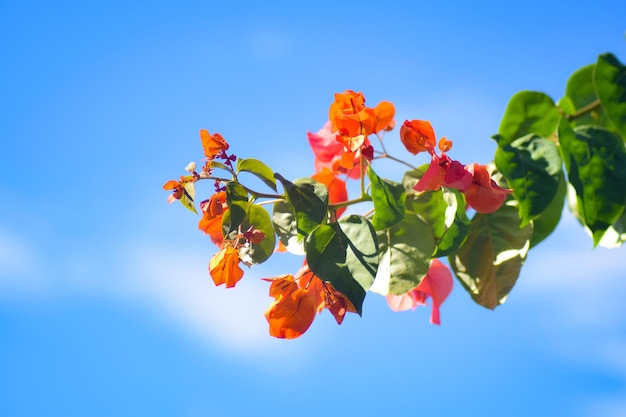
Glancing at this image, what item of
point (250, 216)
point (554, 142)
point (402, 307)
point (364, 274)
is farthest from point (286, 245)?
point (554, 142)

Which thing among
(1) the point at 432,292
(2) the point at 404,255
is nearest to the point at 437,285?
(1) the point at 432,292

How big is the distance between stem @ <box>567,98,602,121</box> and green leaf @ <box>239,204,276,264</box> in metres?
0.42

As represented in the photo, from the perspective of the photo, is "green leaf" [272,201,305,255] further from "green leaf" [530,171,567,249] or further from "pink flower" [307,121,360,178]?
"green leaf" [530,171,567,249]

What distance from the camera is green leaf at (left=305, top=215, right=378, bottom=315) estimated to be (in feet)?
2.78

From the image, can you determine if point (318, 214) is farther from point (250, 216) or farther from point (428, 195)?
point (428, 195)

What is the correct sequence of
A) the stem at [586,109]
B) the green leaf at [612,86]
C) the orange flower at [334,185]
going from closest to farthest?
the green leaf at [612,86] → the stem at [586,109] → the orange flower at [334,185]

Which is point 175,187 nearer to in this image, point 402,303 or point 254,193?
point 254,193

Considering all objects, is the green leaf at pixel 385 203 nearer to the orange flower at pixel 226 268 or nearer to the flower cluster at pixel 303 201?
the flower cluster at pixel 303 201

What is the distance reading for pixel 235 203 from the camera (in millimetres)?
912

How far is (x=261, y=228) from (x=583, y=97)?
45cm

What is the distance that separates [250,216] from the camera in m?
0.97

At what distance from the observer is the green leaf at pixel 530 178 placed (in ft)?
2.72

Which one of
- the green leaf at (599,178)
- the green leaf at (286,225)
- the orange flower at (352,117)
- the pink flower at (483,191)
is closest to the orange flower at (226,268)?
the green leaf at (286,225)

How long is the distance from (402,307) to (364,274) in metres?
0.33
